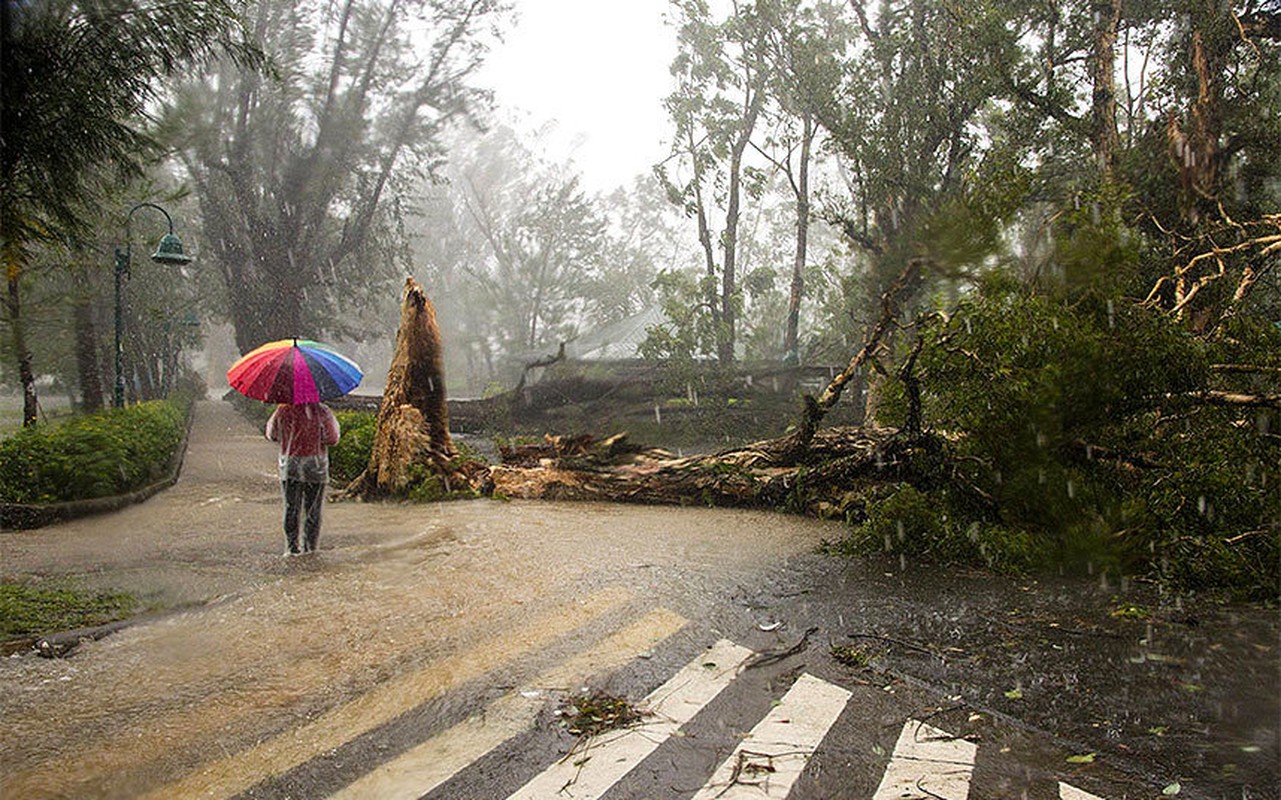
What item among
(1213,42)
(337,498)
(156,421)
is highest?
(1213,42)

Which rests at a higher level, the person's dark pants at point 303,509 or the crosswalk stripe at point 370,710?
the person's dark pants at point 303,509

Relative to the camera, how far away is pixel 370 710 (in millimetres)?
3379

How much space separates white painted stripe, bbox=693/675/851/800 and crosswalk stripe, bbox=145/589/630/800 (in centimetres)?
144

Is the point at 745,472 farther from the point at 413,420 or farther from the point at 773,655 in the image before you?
the point at 773,655

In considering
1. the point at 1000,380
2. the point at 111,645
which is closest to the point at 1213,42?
the point at 1000,380

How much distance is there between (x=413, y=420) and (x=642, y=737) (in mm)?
8835

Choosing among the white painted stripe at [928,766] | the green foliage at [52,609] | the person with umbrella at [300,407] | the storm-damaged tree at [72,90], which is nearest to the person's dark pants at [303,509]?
the person with umbrella at [300,407]

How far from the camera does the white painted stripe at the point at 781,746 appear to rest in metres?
2.68

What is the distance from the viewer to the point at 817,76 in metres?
19.9

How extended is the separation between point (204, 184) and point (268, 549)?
25877 mm

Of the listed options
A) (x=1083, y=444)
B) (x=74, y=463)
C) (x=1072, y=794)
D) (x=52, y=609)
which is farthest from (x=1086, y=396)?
(x=74, y=463)

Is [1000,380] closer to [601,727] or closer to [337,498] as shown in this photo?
[601,727]

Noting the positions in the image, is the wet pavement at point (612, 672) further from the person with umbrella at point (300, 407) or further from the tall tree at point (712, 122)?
the tall tree at point (712, 122)

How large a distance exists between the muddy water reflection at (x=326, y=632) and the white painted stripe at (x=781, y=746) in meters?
1.37
